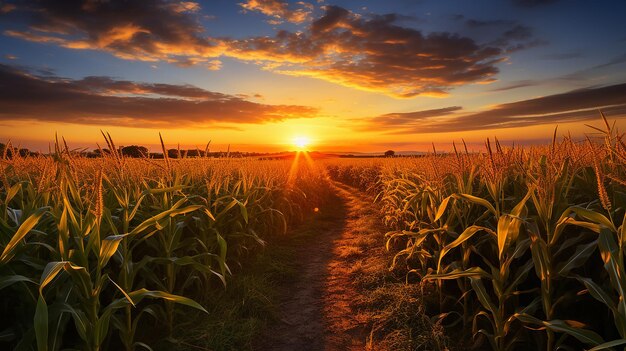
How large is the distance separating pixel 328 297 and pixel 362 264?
1595 millimetres

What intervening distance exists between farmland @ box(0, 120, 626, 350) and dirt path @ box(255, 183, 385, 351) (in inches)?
2.0

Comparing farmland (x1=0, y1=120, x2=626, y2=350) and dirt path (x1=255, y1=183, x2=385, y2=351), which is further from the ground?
farmland (x1=0, y1=120, x2=626, y2=350)

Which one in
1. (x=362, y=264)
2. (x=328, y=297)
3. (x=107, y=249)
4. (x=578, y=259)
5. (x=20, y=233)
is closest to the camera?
(x=20, y=233)

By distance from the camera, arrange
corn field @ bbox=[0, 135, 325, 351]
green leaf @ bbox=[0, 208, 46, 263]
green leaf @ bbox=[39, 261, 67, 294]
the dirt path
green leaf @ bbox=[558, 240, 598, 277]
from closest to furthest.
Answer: green leaf @ bbox=[39, 261, 67, 294] < green leaf @ bbox=[0, 208, 46, 263] < corn field @ bbox=[0, 135, 325, 351] < green leaf @ bbox=[558, 240, 598, 277] < the dirt path

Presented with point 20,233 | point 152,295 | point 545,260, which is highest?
point 20,233

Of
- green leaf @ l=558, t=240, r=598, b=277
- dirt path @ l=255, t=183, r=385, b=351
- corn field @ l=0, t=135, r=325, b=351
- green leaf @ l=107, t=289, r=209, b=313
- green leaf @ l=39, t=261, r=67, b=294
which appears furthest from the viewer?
dirt path @ l=255, t=183, r=385, b=351

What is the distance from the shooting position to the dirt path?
4691 mm

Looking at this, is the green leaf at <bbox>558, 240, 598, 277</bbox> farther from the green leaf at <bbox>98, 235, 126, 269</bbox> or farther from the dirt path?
the green leaf at <bbox>98, 235, 126, 269</bbox>

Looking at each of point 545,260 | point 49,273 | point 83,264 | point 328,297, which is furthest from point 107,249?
point 328,297

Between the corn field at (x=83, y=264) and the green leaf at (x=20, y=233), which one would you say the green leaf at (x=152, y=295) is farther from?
the green leaf at (x=20, y=233)

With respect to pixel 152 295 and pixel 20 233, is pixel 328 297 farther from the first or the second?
pixel 20 233

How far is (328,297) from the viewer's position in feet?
19.8

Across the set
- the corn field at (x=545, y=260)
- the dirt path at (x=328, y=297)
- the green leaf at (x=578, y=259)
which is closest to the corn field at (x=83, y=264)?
the dirt path at (x=328, y=297)

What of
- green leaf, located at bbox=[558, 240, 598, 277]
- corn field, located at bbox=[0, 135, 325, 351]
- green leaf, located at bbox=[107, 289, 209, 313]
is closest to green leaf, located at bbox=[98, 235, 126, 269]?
corn field, located at bbox=[0, 135, 325, 351]
